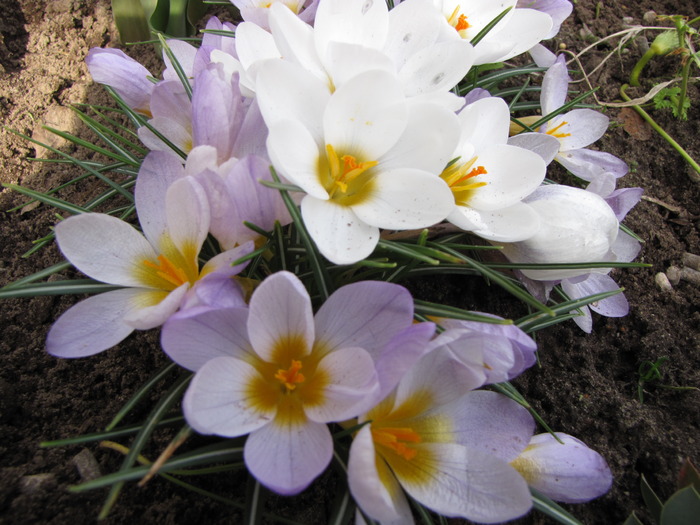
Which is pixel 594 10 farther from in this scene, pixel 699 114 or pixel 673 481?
pixel 673 481

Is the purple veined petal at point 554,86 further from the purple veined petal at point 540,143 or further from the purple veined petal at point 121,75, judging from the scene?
the purple veined petal at point 121,75

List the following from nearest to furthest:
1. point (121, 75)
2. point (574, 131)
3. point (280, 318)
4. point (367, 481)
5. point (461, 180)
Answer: point (367, 481), point (280, 318), point (461, 180), point (121, 75), point (574, 131)

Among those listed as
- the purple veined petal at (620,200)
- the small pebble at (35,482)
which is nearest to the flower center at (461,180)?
the purple veined petal at (620,200)

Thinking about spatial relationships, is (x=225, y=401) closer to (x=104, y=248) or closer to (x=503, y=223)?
(x=104, y=248)

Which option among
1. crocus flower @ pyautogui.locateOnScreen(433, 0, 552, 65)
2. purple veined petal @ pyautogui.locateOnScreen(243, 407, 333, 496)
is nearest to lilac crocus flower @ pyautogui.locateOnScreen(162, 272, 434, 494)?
purple veined petal @ pyautogui.locateOnScreen(243, 407, 333, 496)

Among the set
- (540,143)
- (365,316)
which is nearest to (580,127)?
(540,143)

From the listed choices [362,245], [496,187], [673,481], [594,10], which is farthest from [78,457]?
[594,10]
